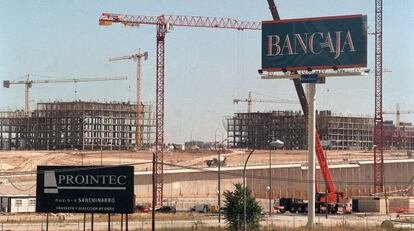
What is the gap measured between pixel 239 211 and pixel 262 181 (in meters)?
79.3

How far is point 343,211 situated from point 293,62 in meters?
27.7

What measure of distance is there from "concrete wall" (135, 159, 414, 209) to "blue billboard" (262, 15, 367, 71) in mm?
37336

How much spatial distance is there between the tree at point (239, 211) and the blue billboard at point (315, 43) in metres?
19.9

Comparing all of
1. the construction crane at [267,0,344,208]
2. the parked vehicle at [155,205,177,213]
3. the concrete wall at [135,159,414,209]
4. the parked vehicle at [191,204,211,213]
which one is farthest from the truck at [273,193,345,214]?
the concrete wall at [135,159,414,209]

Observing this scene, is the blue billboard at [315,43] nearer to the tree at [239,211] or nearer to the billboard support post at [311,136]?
the billboard support post at [311,136]

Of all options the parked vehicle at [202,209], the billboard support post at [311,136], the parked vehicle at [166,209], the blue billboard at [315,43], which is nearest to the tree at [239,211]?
the billboard support post at [311,136]

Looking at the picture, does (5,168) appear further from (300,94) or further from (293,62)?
(293,62)

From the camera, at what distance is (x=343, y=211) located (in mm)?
101125

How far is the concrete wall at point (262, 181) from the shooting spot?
126 meters

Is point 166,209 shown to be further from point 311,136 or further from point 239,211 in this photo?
point 239,211

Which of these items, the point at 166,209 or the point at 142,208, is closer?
the point at 142,208


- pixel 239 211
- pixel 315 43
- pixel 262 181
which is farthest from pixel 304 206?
pixel 262 181

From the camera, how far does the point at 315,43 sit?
80.1 m

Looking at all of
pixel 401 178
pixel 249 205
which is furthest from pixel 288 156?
pixel 249 205
